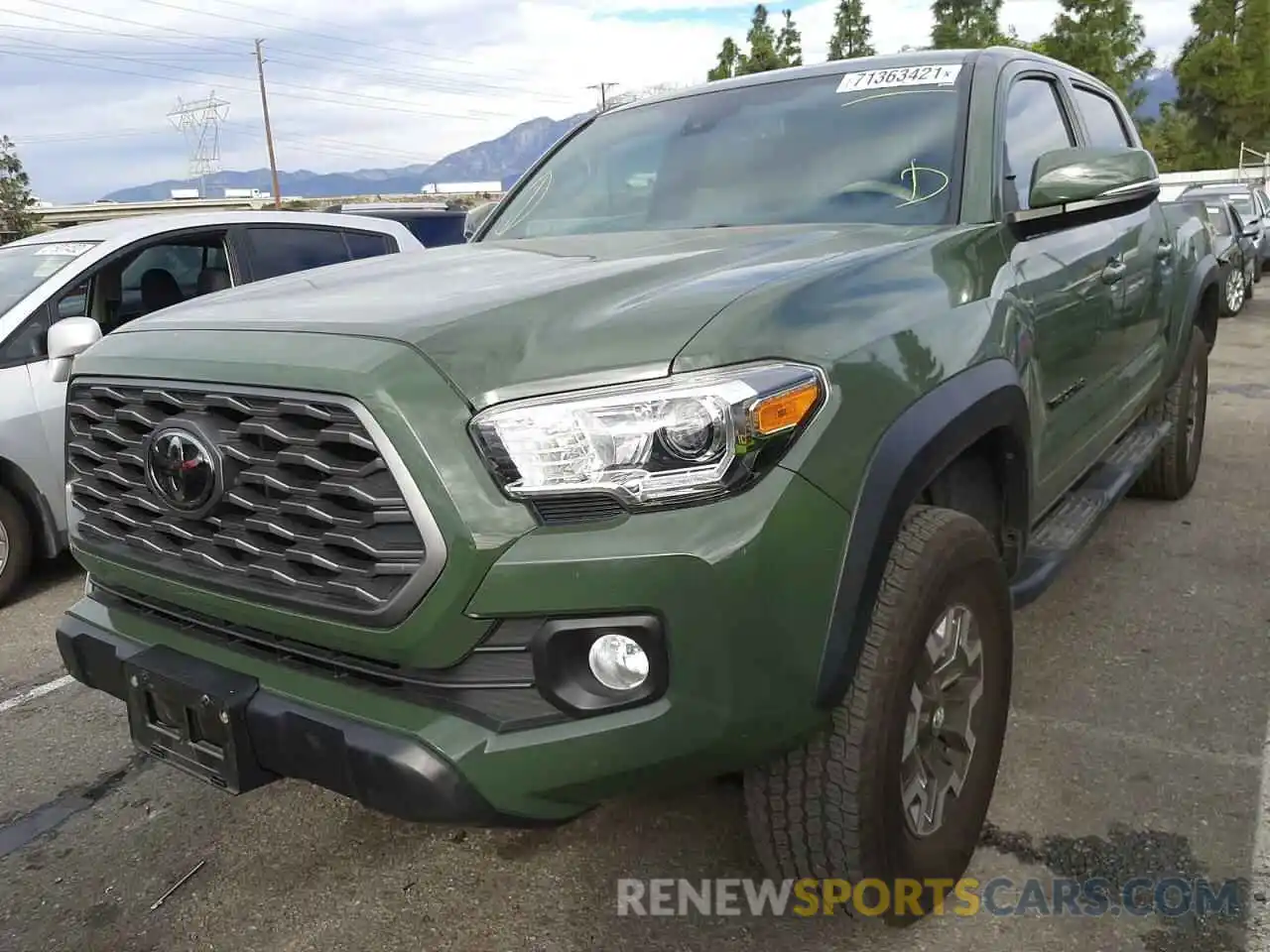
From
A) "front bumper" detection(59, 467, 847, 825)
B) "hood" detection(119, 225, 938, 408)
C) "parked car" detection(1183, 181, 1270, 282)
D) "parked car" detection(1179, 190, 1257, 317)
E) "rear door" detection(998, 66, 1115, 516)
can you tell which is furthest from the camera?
"parked car" detection(1183, 181, 1270, 282)

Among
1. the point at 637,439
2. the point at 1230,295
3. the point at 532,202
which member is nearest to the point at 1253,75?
the point at 1230,295

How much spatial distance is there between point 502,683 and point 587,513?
335 mm

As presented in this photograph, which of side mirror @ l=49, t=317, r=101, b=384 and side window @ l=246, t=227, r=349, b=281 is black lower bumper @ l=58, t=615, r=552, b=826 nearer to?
side mirror @ l=49, t=317, r=101, b=384

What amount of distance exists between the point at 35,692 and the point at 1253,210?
18.6 metres

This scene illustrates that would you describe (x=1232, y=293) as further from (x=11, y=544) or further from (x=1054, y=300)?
(x=11, y=544)

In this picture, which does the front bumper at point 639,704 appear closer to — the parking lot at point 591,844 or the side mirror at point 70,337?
the parking lot at point 591,844

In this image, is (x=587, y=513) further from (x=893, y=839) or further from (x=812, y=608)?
(x=893, y=839)

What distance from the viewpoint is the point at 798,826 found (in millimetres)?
2062

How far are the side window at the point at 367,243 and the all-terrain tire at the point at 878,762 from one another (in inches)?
202

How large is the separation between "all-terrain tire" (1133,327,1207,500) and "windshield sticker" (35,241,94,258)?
5210mm

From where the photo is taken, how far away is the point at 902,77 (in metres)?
3.09

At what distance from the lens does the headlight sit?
5.77 feet

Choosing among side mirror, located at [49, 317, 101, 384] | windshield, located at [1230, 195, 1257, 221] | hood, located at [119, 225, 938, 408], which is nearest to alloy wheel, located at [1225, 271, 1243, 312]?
windshield, located at [1230, 195, 1257, 221]

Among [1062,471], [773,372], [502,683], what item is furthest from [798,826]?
[1062,471]
